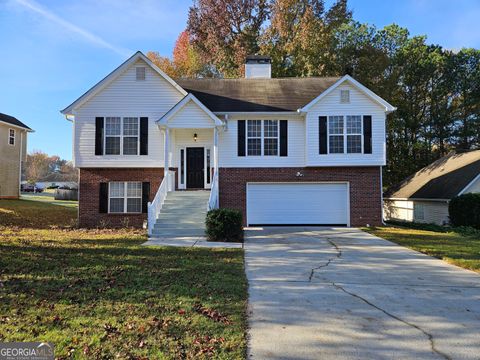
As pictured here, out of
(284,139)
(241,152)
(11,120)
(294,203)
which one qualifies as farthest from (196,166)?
(11,120)

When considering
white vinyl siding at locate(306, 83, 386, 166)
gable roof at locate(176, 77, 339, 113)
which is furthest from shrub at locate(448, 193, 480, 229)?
gable roof at locate(176, 77, 339, 113)

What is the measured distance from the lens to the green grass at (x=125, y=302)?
3.87 meters

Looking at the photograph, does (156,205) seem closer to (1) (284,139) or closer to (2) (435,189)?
(1) (284,139)

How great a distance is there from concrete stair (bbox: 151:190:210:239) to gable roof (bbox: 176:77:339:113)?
13.5ft

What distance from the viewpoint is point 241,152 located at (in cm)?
1645

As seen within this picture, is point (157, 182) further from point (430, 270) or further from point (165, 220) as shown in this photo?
point (430, 270)

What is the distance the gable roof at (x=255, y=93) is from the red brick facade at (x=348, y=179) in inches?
108

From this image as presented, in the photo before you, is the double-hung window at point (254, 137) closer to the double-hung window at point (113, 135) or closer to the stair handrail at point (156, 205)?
the stair handrail at point (156, 205)

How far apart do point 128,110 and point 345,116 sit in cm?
951

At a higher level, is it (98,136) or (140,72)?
(140,72)

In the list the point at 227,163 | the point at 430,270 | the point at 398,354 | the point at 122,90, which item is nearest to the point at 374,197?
the point at 227,163

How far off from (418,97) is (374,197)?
70.8ft

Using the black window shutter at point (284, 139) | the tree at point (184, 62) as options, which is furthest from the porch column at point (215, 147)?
the tree at point (184, 62)

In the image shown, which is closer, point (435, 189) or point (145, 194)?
point (145, 194)
